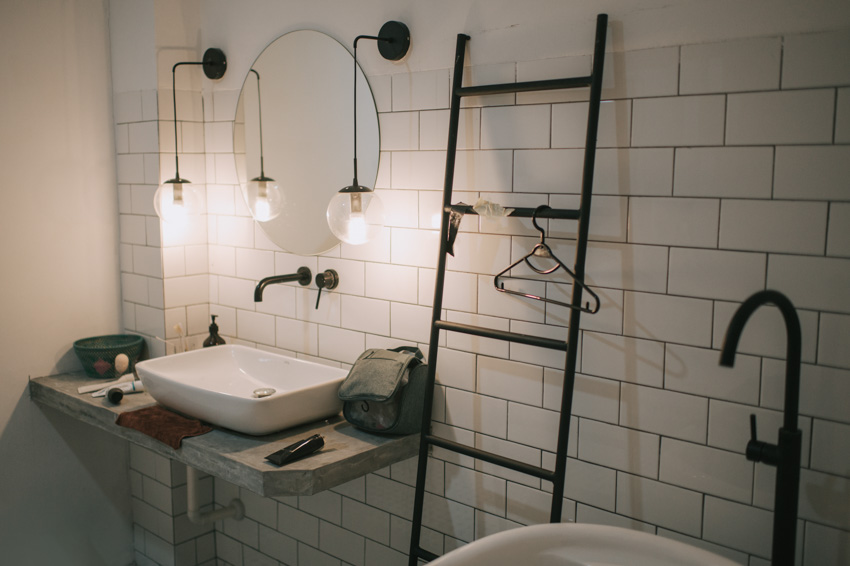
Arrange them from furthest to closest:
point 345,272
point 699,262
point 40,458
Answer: point 40,458, point 345,272, point 699,262

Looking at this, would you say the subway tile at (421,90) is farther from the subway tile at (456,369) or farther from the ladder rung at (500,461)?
the ladder rung at (500,461)

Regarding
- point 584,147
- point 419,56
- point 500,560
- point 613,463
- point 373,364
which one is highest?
point 419,56

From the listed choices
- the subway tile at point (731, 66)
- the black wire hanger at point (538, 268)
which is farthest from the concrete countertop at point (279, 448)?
the subway tile at point (731, 66)

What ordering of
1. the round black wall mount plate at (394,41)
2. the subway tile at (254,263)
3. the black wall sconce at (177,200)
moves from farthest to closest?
the subway tile at (254,263), the black wall sconce at (177,200), the round black wall mount plate at (394,41)

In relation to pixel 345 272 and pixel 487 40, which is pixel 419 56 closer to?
pixel 487 40

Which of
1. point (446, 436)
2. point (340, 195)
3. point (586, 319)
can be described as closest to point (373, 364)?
point (446, 436)

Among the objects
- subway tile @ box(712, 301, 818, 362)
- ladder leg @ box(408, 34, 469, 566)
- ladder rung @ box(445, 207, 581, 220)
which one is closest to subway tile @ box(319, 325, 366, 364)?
ladder leg @ box(408, 34, 469, 566)

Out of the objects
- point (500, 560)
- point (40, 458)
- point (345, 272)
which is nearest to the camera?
point (500, 560)

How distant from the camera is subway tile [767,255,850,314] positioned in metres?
1.42

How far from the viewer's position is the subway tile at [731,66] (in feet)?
4.82

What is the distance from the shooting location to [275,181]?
249cm

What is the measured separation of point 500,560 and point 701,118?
1.09m

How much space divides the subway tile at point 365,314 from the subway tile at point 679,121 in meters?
0.97

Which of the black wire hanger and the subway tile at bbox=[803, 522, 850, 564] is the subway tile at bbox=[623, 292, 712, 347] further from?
the subway tile at bbox=[803, 522, 850, 564]
